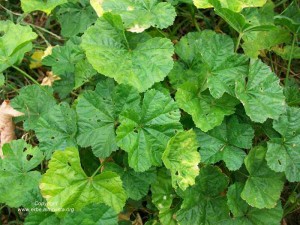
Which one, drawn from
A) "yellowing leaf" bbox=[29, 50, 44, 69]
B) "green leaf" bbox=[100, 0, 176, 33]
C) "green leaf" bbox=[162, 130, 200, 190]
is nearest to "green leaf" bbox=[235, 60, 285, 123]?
"green leaf" bbox=[162, 130, 200, 190]

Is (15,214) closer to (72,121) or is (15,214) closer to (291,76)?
(72,121)

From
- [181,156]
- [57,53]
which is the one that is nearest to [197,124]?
[181,156]

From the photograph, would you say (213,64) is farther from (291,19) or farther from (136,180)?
(136,180)

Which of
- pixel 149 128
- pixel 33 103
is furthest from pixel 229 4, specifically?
pixel 33 103

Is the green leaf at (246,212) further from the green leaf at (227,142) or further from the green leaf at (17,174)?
the green leaf at (17,174)

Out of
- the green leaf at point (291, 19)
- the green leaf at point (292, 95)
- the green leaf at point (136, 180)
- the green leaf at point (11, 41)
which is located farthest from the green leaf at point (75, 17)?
the green leaf at point (292, 95)

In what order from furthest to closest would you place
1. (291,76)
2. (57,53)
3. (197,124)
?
(291,76) → (57,53) → (197,124)
